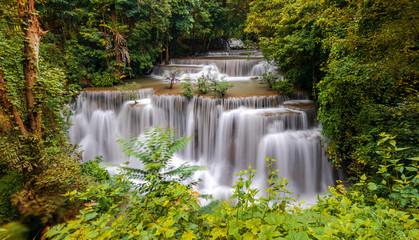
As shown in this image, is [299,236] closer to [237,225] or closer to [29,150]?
[237,225]

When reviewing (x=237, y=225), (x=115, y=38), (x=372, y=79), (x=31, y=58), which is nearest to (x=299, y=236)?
(x=237, y=225)

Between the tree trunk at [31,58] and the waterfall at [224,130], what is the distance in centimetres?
492

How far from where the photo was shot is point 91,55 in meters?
10.6

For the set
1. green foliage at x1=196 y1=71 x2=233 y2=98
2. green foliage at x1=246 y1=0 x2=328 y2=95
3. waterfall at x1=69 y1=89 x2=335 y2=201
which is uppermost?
green foliage at x1=246 y1=0 x2=328 y2=95

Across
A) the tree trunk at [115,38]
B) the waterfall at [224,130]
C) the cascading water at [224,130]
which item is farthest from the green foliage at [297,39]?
the tree trunk at [115,38]

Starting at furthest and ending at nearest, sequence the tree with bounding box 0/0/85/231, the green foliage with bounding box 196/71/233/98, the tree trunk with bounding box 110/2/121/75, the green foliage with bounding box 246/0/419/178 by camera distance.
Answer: the tree trunk with bounding box 110/2/121/75 < the green foliage with bounding box 196/71/233/98 < the tree with bounding box 0/0/85/231 < the green foliage with bounding box 246/0/419/178

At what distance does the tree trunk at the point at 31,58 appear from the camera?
3668 millimetres

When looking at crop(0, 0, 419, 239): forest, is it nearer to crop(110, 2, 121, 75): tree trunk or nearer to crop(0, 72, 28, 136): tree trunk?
crop(0, 72, 28, 136): tree trunk

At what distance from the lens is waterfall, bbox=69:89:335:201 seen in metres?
7.03

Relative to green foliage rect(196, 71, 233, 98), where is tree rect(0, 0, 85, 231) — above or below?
below

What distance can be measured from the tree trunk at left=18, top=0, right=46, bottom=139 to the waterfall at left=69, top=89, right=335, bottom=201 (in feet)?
16.1

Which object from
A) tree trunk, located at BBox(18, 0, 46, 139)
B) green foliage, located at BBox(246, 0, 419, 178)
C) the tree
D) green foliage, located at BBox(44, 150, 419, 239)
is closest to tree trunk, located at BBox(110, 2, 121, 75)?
the tree

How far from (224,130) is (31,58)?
6.16 m

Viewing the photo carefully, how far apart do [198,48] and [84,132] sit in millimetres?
15721
